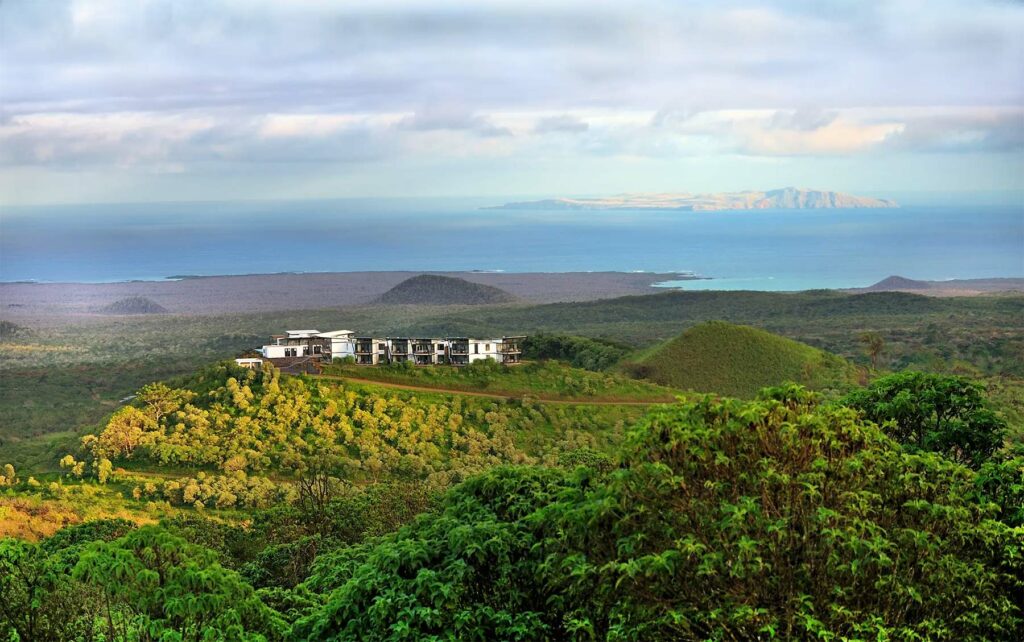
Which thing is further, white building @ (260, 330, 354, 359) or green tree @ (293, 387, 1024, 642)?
white building @ (260, 330, 354, 359)

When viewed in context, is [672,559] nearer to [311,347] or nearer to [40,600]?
[40,600]

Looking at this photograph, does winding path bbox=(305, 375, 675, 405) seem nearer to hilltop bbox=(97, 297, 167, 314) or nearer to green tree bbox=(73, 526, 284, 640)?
green tree bbox=(73, 526, 284, 640)

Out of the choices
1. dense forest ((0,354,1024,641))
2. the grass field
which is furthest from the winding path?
dense forest ((0,354,1024,641))

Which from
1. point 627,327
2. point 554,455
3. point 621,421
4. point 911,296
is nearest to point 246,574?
point 554,455

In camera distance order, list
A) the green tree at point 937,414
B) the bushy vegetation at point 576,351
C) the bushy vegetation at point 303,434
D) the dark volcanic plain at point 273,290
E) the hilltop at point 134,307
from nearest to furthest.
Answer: the green tree at point 937,414
the bushy vegetation at point 303,434
the bushy vegetation at point 576,351
the hilltop at point 134,307
the dark volcanic plain at point 273,290

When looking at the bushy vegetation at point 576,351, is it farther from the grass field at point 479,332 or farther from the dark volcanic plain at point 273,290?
the dark volcanic plain at point 273,290

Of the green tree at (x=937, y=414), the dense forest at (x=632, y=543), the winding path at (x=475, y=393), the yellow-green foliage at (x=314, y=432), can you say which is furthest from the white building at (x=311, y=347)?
the green tree at (x=937, y=414)
